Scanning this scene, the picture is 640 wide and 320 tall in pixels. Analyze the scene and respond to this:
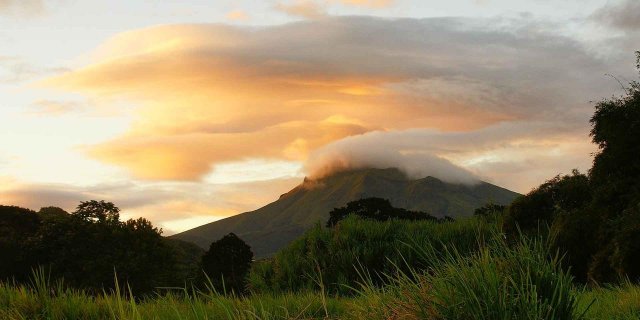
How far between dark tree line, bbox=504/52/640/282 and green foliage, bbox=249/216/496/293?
5.02 feet

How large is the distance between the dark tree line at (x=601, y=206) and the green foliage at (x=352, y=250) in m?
1.53

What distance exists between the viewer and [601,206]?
1603cm

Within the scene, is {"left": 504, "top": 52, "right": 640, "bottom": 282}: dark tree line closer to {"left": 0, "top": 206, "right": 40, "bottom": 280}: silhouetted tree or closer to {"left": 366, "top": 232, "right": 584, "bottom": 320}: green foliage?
{"left": 366, "top": 232, "right": 584, "bottom": 320}: green foliage

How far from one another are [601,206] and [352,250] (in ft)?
19.4

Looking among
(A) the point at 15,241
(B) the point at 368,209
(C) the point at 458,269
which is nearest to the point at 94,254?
(A) the point at 15,241

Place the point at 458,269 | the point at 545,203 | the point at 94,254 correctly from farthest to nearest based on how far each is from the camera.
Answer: the point at 94,254 → the point at 545,203 → the point at 458,269

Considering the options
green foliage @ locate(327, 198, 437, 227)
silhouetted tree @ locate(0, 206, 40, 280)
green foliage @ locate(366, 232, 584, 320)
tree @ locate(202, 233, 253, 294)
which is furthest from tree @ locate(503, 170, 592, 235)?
silhouetted tree @ locate(0, 206, 40, 280)

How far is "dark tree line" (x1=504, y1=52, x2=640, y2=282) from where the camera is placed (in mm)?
14578

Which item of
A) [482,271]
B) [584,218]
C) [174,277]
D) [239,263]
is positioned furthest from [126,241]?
[482,271]

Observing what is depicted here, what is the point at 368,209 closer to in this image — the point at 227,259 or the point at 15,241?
the point at 227,259

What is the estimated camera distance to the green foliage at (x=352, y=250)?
1563 cm

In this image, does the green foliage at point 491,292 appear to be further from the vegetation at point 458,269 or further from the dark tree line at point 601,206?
the dark tree line at point 601,206

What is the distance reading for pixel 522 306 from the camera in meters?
5.76

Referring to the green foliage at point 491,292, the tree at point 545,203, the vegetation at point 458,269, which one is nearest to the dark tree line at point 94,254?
the vegetation at point 458,269
